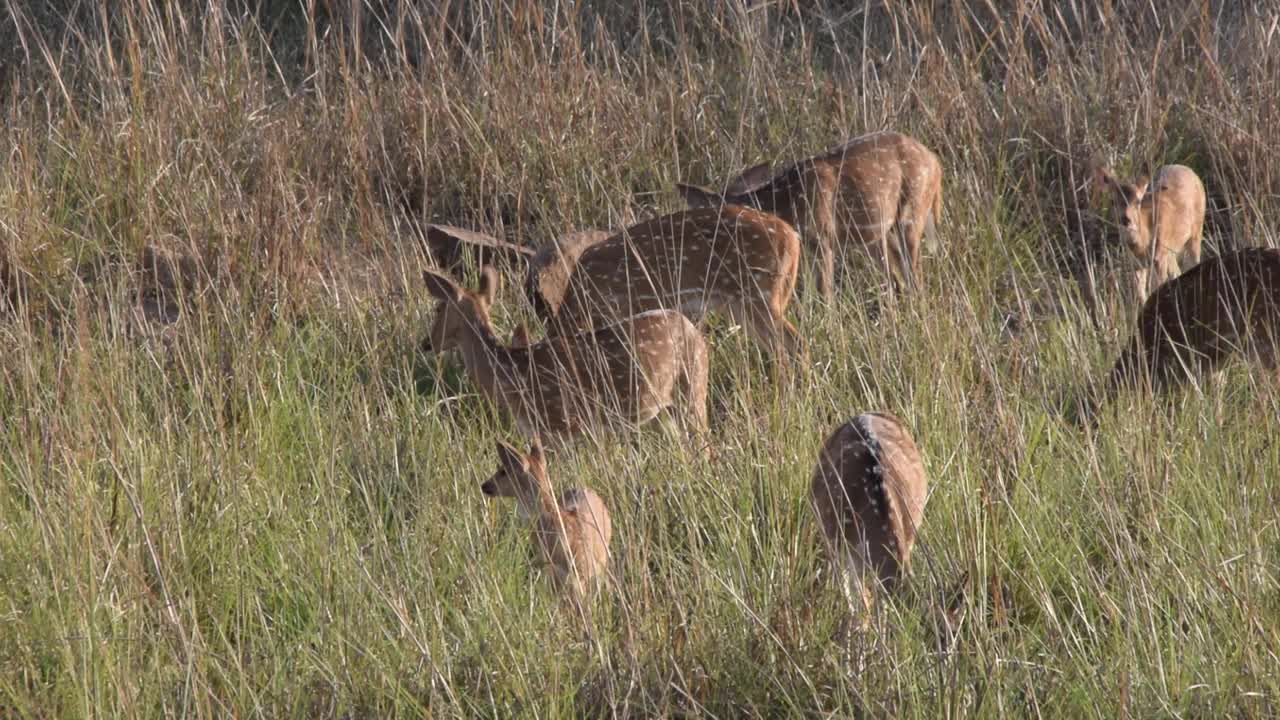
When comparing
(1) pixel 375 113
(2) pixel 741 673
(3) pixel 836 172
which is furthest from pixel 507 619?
(1) pixel 375 113

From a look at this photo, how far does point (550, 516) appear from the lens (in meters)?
3.95

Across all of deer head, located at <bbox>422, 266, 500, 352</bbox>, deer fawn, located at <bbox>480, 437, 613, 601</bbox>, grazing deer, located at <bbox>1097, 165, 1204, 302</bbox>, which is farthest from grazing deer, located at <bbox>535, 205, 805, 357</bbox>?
deer fawn, located at <bbox>480, 437, 613, 601</bbox>

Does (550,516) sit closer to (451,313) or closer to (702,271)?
(451,313)

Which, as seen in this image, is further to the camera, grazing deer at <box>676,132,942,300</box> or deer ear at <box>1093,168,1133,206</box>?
deer ear at <box>1093,168,1133,206</box>

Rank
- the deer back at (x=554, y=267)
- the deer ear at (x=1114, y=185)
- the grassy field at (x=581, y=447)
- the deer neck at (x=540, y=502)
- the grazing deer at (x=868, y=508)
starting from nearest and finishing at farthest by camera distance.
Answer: the grassy field at (x=581, y=447)
the grazing deer at (x=868, y=508)
the deer neck at (x=540, y=502)
the deer back at (x=554, y=267)
the deer ear at (x=1114, y=185)

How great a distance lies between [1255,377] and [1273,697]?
87.6 inches

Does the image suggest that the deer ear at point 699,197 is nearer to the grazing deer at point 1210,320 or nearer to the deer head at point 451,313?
the deer head at point 451,313

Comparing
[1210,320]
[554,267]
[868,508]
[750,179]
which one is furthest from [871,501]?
[750,179]

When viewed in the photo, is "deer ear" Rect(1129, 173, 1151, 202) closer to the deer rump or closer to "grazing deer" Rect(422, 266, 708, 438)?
"grazing deer" Rect(422, 266, 708, 438)

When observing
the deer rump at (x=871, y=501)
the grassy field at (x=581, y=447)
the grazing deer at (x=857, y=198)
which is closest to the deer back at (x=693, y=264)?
the grassy field at (x=581, y=447)

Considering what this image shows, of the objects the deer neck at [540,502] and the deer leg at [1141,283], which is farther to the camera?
the deer leg at [1141,283]

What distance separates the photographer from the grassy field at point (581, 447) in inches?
130

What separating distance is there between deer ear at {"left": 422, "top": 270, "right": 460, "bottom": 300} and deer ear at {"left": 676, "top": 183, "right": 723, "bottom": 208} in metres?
1.11

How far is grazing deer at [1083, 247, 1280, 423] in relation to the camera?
16.4ft
